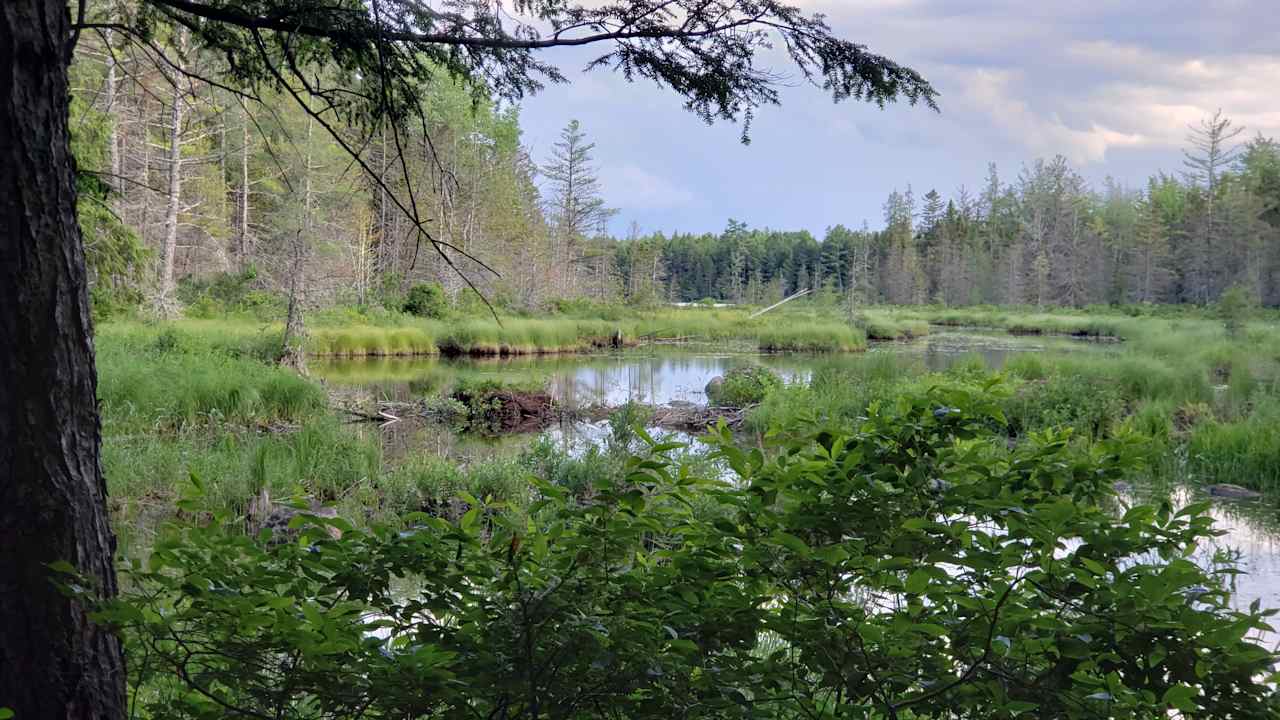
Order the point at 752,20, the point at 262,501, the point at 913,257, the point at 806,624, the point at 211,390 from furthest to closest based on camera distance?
the point at 913,257 < the point at 211,390 < the point at 262,501 < the point at 752,20 < the point at 806,624

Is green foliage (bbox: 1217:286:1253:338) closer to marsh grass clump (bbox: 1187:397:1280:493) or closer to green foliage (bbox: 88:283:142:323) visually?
marsh grass clump (bbox: 1187:397:1280:493)

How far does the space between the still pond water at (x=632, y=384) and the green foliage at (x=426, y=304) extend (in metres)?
6.80

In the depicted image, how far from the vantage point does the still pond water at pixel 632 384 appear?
7174mm

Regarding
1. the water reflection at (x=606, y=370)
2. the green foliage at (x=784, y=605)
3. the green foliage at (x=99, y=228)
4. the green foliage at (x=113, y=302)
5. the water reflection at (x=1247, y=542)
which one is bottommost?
the water reflection at (x=1247, y=542)

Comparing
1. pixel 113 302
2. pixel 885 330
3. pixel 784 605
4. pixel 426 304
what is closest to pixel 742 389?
pixel 113 302

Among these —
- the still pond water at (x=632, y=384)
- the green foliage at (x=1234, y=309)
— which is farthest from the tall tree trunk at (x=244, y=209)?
the green foliage at (x=1234, y=309)

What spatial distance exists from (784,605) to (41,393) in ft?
5.95

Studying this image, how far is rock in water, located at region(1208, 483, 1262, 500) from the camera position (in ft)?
28.8

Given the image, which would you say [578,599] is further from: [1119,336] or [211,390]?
[1119,336]

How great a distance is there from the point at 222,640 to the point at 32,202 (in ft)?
3.54

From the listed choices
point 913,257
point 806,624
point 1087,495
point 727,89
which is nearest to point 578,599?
point 806,624

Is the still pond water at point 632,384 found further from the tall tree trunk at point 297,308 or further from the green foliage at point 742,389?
the tall tree trunk at point 297,308

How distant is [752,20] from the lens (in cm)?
296

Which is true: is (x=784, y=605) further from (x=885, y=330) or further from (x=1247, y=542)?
(x=885, y=330)
